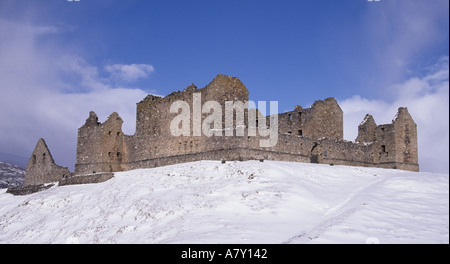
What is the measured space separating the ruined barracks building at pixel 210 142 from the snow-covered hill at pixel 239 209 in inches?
197

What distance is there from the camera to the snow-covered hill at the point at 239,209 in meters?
13.5

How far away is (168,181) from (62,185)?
39.7 ft

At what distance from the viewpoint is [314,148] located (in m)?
34.6

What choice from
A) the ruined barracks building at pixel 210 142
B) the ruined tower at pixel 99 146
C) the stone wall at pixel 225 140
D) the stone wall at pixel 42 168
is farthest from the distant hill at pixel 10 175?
the stone wall at pixel 225 140

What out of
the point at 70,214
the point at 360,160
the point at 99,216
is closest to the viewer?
the point at 99,216

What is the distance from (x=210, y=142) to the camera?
3119 cm

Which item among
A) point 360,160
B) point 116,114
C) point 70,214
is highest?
point 116,114

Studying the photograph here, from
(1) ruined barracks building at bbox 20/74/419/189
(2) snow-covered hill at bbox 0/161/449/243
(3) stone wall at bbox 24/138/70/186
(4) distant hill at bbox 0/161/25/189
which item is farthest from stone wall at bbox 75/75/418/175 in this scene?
(4) distant hill at bbox 0/161/25/189

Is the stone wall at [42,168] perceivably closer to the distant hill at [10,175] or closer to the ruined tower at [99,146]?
the ruined tower at [99,146]

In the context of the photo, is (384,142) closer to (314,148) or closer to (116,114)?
(314,148)

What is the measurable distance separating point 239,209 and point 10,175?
40.5 meters

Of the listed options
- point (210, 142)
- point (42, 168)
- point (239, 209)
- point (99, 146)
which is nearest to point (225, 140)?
point (210, 142)
